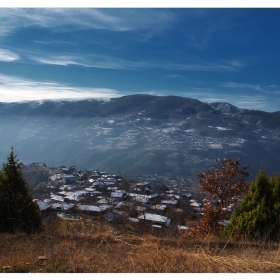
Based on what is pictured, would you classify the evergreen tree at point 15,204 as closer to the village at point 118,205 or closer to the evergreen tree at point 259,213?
the village at point 118,205

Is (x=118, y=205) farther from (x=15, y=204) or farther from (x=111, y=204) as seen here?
(x=15, y=204)

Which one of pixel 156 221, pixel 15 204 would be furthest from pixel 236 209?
pixel 156 221

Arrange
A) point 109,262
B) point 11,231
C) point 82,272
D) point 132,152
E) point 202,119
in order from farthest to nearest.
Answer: point 202,119, point 132,152, point 11,231, point 109,262, point 82,272

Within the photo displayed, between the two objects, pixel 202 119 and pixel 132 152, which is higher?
pixel 202 119

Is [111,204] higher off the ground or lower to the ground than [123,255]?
lower

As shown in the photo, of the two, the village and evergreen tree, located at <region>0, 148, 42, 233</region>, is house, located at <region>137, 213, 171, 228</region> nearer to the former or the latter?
the village

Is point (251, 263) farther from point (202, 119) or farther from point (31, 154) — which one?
point (202, 119)

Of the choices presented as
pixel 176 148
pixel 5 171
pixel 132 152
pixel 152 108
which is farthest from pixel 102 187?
pixel 152 108
